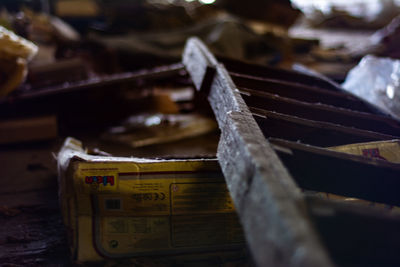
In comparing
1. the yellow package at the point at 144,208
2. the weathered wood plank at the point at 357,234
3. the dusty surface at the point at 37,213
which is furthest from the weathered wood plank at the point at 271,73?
the weathered wood plank at the point at 357,234

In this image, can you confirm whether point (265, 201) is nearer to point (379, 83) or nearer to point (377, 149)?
point (377, 149)

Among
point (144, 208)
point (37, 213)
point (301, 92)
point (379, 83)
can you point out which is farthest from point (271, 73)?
point (37, 213)

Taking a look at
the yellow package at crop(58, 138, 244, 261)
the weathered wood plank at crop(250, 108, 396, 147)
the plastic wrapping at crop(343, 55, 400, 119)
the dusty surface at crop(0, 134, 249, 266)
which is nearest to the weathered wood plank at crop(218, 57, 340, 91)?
the plastic wrapping at crop(343, 55, 400, 119)

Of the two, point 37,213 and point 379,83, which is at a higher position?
point 379,83

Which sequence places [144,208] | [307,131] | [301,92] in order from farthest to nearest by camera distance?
[301,92] → [307,131] → [144,208]

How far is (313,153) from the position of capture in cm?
96

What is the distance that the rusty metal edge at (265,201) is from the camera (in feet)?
1.93

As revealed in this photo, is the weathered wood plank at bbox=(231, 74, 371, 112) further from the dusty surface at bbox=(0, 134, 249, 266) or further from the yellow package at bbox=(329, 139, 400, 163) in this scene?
the dusty surface at bbox=(0, 134, 249, 266)

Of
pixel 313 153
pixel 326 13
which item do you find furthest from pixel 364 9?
pixel 313 153

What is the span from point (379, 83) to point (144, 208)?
1796mm

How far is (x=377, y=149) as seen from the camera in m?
1.41

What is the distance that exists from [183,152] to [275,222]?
2091mm

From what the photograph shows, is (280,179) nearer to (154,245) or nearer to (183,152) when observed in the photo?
(154,245)

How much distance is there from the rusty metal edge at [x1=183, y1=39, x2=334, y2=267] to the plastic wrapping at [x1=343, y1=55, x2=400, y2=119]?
123 cm
